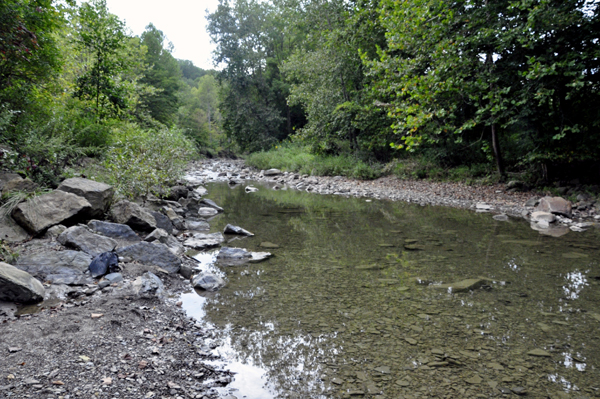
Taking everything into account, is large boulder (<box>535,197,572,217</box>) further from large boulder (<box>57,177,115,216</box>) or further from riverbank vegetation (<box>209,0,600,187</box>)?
large boulder (<box>57,177,115,216</box>)

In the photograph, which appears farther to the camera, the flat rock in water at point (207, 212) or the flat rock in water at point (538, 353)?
the flat rock in water at point (207, 212)

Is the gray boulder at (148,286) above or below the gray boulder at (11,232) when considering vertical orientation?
below

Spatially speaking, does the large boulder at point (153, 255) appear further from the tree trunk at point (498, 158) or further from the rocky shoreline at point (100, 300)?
the tree trunk at point (498, 158)

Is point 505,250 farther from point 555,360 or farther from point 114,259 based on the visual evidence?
point 114,259

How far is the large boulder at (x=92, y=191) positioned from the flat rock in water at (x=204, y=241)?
1.51 metres

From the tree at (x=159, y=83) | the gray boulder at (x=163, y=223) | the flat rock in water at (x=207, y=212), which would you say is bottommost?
the flat rock in water at (x=207, y=212)

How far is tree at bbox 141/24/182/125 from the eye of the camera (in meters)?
29.0

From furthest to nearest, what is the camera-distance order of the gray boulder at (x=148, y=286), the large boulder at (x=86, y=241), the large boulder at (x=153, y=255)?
the large boulder at (x=153, y=255) < the large boulder at (x=86, y=241) < the gray boulder at (x=148, y=286)

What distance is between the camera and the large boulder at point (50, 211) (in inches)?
175

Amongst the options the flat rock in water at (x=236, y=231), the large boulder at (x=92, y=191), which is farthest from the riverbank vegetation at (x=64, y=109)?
the flat rock in water at (x=236, y=231)

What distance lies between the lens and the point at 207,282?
14.1 feet

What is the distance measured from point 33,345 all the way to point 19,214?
2766mm

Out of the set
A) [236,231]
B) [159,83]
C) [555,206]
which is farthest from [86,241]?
[159,83]

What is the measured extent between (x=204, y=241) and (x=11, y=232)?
283 centimetres
